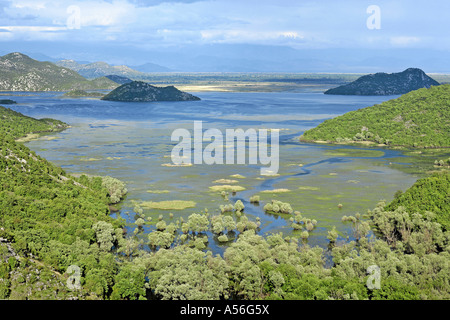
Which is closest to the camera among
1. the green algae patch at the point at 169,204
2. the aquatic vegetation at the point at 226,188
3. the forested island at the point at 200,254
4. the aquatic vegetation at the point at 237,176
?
the forested island at the point at 200,254

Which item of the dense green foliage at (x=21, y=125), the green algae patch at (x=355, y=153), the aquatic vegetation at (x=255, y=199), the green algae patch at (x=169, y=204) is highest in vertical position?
the dense green foliage at (x=21, y=125)

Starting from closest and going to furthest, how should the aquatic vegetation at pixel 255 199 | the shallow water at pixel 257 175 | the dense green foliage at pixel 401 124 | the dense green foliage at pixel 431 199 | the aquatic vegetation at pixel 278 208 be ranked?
the dense green foliage at pixel 431 199 < the aquatic vegetation at pixel 278 208 < the shallow water at pixel 257 175 < the aquatic vegetation at pixel 255 199 < the dense green foliage at pixel 401 124

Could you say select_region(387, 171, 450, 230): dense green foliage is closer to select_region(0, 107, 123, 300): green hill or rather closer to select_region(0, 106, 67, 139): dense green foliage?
select_region(0, 107, 123, 300): green hill

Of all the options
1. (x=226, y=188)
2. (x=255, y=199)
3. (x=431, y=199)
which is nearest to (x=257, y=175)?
(x=226, y=188)

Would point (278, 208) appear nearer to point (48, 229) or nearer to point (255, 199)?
point (255, 199)

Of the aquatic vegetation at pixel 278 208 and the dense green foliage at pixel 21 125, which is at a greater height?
the dense green foliage at pixel 21 125

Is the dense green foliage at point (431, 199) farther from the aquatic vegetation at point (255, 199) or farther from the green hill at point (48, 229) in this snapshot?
the green hill at point (48, 229)

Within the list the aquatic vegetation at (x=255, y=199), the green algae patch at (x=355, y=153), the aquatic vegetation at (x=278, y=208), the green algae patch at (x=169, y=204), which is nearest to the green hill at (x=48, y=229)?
the green algae patch at (x=169, y=204)
